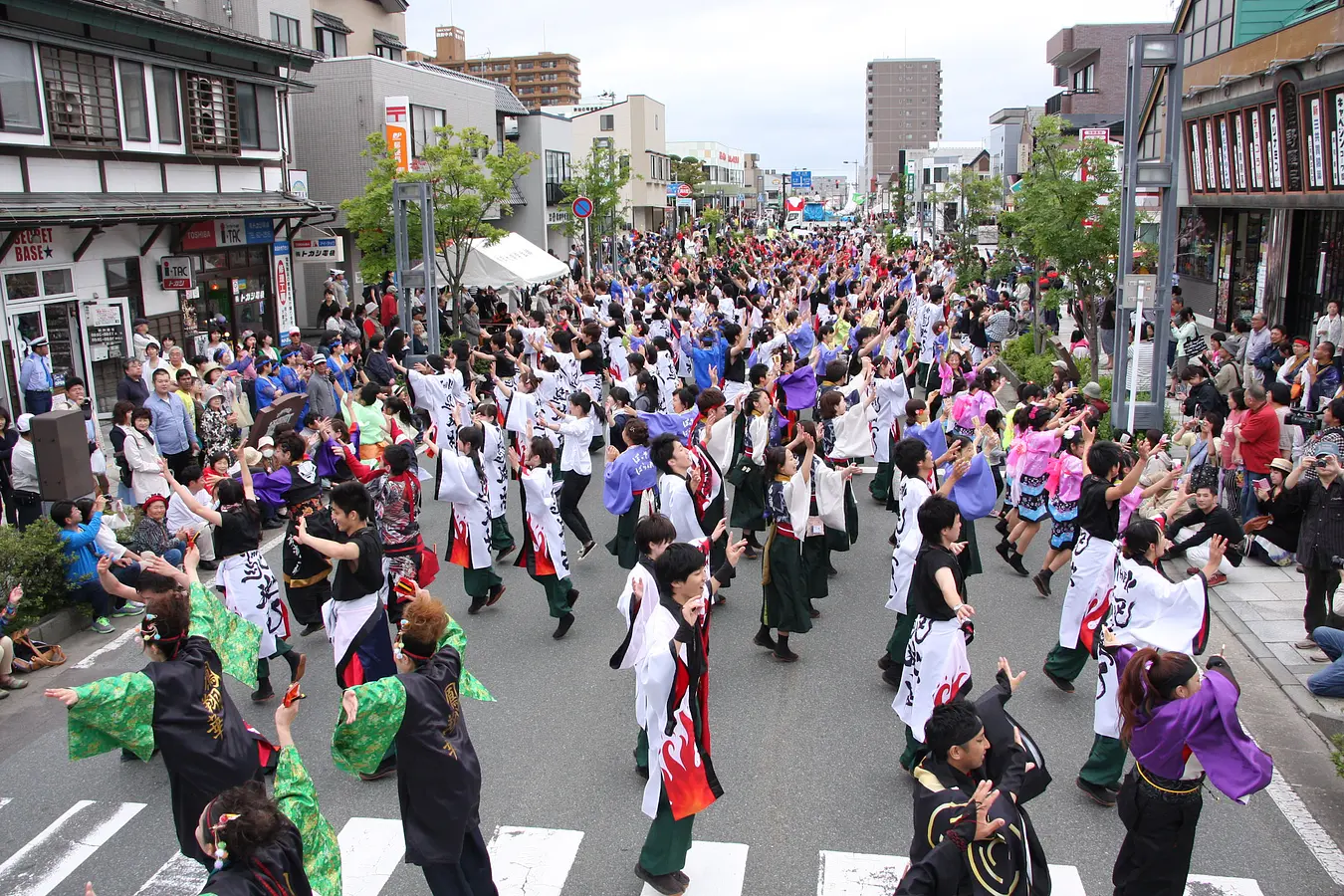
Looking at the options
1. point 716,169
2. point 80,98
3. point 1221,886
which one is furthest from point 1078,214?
point 716,169

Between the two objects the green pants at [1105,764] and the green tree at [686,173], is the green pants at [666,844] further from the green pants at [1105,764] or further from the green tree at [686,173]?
the green tree at [686,173]

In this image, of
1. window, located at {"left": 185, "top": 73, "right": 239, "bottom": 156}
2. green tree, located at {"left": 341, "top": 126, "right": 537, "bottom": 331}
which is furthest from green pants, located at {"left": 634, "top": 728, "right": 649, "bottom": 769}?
green tree, located at {"left": 341, "top": 126, "right": 537, "bottom": 331}

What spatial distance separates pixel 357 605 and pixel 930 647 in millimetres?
3132

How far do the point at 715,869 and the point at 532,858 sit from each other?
91 centimetres

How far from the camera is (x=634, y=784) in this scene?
586cm

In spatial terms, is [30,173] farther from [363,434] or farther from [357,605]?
[357,605]

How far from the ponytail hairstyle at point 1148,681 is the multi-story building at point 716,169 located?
263ft

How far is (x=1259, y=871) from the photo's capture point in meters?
4.95

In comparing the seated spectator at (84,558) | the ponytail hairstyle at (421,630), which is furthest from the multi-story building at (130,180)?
the ponytail hairstyle at (421,630)

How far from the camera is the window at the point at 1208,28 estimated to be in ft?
66.4

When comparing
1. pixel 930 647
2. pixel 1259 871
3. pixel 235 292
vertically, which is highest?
pixel 235 292

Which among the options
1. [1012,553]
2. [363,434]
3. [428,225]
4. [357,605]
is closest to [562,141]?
[428,225]

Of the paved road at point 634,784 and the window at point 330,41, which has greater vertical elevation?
the window at point 330,41

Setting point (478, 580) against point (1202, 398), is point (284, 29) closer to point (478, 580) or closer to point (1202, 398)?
point (478, 580)
